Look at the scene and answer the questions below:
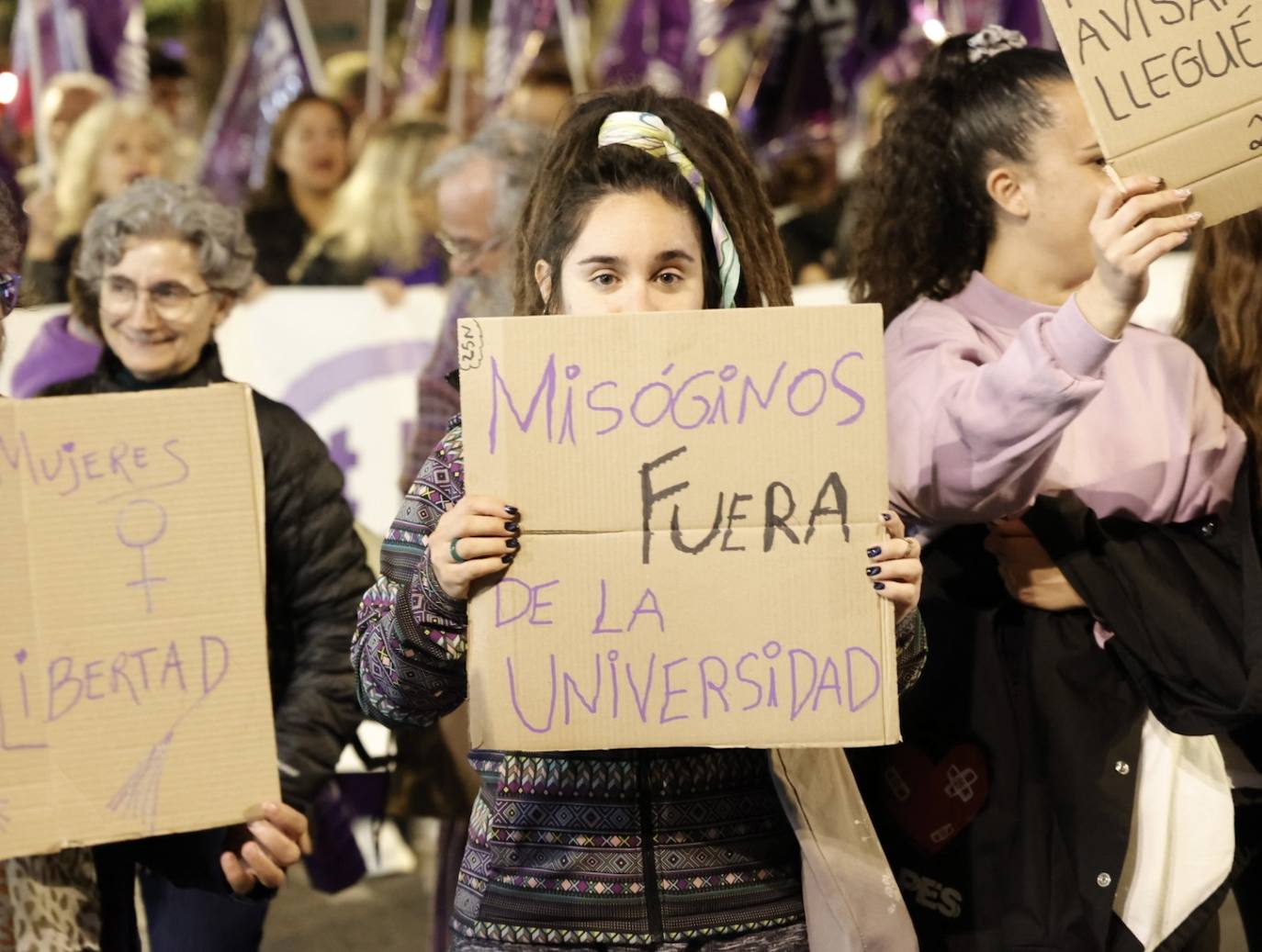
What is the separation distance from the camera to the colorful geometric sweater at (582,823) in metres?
2.12

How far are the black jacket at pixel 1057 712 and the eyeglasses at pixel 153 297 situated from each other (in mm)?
1514

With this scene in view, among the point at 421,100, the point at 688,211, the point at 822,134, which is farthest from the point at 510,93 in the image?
the point at 688,211

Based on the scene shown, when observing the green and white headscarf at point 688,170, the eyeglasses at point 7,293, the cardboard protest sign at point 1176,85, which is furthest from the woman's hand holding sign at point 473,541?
the cardboard protest sign at point 1176,85

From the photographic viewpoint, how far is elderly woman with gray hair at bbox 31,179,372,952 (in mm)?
2979

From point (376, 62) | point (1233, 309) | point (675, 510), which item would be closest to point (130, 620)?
point (675, 510)

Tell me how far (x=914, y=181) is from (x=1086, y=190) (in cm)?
33

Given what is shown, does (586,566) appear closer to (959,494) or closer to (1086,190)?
(959,494)

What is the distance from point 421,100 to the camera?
7785 mm

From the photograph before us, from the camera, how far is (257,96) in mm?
6930

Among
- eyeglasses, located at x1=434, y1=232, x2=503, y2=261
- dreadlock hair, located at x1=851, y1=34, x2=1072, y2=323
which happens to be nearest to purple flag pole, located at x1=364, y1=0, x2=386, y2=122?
eyeglasses, located at x1=434, y1=232, x2=503, y2=261

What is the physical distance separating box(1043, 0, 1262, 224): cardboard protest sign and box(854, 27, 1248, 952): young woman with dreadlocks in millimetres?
185

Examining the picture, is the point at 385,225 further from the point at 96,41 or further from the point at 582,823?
the point at 582,823

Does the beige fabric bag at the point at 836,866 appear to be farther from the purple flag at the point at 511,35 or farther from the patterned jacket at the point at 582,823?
the purple flag at the point at 511,35

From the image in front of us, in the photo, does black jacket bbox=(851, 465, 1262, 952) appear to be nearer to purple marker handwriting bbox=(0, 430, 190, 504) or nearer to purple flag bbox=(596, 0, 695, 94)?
purple marker handwriting bbox=(0, 430, 190, 504)
